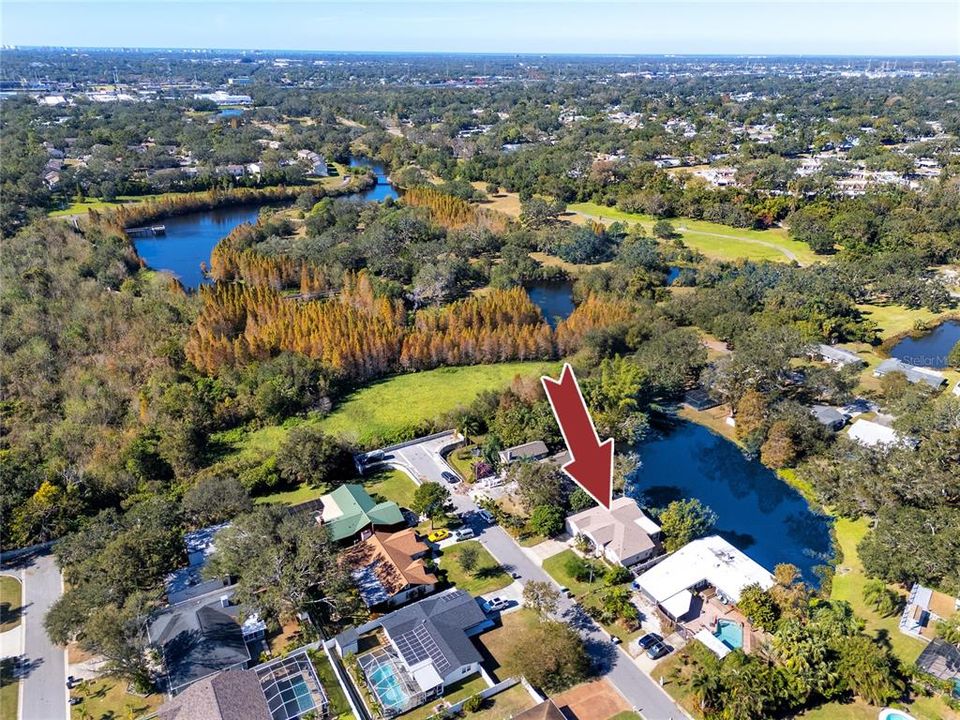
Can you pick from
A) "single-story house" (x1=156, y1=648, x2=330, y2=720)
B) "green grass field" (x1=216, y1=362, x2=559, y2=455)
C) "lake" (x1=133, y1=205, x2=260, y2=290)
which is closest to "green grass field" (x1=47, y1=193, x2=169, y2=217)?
"lake" (x1=133, y1=205, x2=260, y2=290)

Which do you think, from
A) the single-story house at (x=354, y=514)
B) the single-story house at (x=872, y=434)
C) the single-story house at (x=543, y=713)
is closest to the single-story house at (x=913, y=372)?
the single-story house at (x=872, y=434)

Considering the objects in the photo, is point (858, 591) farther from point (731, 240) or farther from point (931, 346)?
point (731, 240)

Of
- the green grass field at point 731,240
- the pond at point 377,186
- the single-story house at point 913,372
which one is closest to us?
the single-story house at point 913,372

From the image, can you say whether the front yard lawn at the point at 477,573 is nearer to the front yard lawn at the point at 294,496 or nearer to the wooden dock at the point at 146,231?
the front yard lawn at the point at 294,496

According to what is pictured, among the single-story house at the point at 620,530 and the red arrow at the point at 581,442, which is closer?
the red arrow at the point at 581,442

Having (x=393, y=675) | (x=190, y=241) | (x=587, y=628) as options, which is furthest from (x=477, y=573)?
(x=190, y=241)

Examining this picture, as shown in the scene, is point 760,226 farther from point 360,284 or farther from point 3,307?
point 3,307
